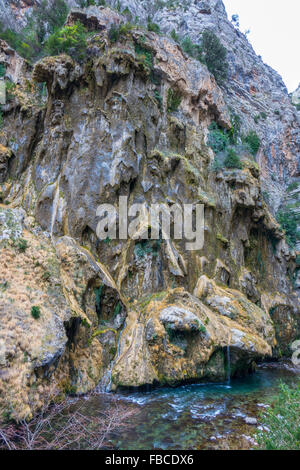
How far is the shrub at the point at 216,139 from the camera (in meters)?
24.4

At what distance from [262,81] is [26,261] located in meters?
47.6

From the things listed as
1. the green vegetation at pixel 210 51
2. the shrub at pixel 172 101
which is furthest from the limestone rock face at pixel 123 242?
the green vegetation at pixel 210 51

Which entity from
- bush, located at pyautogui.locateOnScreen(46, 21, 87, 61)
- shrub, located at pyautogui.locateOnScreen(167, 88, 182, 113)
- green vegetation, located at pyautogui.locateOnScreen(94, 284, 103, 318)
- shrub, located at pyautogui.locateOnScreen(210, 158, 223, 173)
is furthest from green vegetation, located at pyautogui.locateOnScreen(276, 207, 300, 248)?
bush, located at pyautogui.locateOnScreen(46, 21, 87, 61)

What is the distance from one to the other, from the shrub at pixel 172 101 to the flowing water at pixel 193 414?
20.7 metres

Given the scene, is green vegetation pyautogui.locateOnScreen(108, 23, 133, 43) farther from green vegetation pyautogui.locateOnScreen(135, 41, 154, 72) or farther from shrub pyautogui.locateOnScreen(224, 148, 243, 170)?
shrub pyautogui.locateOnScreen(224, 148, 243, 170)

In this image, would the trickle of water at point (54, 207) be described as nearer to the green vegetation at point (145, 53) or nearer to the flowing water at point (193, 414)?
the flowing water at point (193, 414)

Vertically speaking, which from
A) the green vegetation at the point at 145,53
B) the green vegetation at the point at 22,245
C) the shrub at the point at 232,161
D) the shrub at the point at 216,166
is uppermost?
the green vegetation at the point at 145,53

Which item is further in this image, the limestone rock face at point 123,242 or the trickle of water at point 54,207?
the trickle of water at point 54,207

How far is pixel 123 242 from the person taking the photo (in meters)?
17.2

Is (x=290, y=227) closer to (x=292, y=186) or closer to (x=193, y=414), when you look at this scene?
(x=292, y=186)

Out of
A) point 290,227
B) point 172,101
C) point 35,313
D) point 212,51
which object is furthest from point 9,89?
point 290,227

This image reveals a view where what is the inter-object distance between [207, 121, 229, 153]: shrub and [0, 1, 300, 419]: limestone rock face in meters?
0.83

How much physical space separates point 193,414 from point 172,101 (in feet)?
74.1

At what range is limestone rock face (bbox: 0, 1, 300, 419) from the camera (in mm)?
11477
